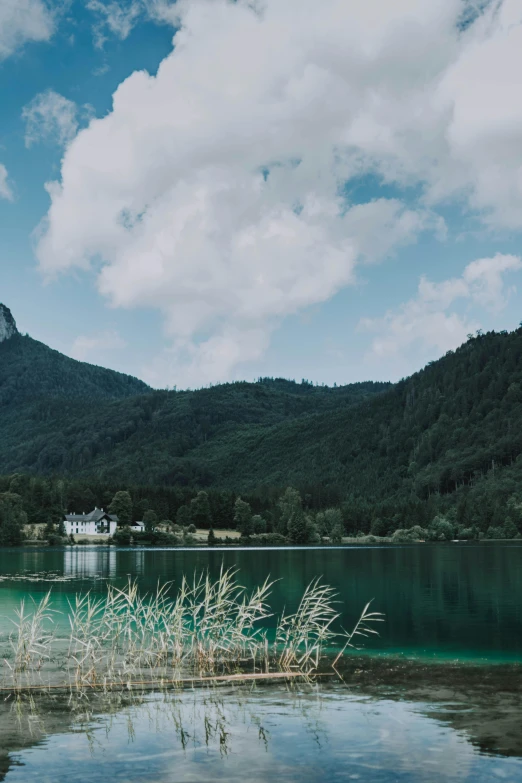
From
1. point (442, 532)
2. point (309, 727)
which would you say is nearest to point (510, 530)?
point (442, 532)

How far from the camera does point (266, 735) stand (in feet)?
62.7

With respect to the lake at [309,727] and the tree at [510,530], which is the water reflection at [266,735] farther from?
the tree at [510,530]

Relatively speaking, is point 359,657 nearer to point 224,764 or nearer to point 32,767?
point 224,764

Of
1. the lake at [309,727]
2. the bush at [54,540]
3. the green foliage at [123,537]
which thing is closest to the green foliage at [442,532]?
the green foliage at [123,537]

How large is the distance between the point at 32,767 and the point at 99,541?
183521 mm

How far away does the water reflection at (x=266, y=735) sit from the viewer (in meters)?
16.4

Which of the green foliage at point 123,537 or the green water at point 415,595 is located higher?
the green foliage at point 123,537

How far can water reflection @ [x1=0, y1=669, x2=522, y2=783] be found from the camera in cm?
1638

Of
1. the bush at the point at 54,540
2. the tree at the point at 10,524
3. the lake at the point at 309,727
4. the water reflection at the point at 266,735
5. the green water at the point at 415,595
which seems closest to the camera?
the water reflection at the point at 266,735

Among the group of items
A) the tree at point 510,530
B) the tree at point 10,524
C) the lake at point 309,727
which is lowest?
the lake at point 309,727

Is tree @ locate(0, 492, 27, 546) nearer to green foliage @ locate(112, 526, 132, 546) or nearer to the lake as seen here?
green foliage @ locate(112, 526, 132, 546)

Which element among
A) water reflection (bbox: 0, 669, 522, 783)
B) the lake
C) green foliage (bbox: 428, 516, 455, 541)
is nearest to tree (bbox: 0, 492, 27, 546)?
green foliage (bbox: 428, 516, 455, 541)

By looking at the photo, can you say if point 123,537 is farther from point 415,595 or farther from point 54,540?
point 415,595

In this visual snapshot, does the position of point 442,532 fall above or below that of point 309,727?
above
